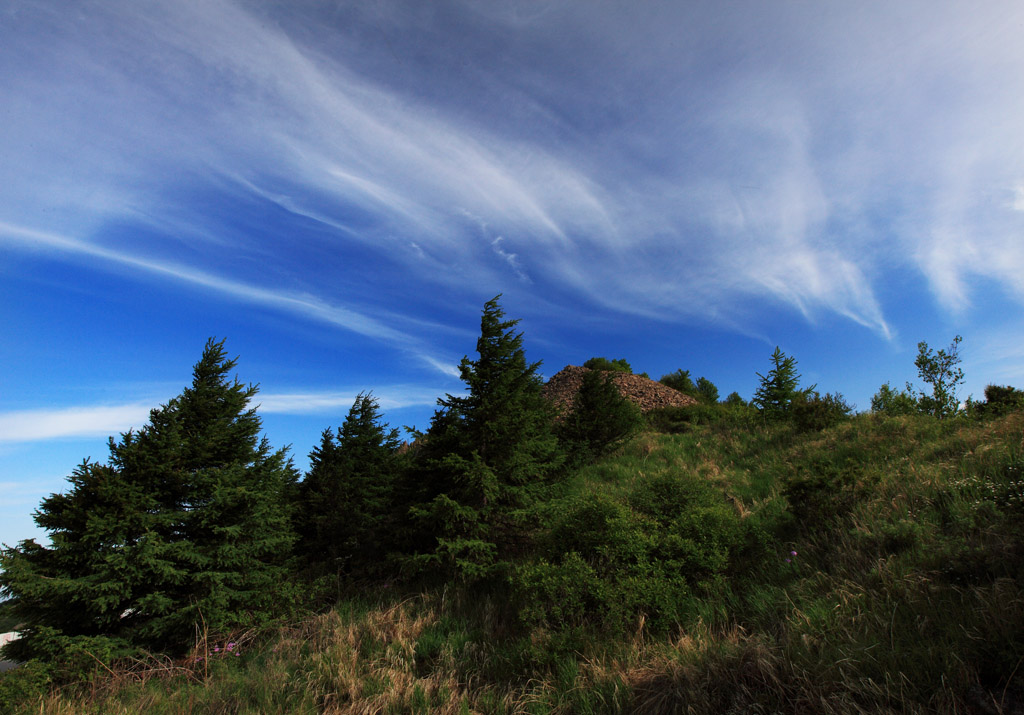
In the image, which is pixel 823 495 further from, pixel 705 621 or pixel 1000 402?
pixel 1000 402

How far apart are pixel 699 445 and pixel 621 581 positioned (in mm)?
11755

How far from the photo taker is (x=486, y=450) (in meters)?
9.55

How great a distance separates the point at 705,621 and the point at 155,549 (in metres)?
8.83

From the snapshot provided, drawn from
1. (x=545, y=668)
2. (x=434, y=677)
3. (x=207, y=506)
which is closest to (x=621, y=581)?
(x=545, y=668)

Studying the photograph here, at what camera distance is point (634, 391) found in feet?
97.6

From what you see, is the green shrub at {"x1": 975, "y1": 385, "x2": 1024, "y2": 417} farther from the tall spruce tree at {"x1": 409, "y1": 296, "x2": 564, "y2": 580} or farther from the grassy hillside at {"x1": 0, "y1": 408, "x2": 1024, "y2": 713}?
the tall spruce tree at {"x1": 409, "y1": 296, "x2": 564, "y2": 580}

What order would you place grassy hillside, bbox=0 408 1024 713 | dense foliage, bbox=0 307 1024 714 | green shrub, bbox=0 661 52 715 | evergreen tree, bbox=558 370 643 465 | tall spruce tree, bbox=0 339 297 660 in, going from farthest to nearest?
1. evergreen tree, bbox=558 370 643 465
2. tall spruce tree, bbox=0 339 297 660
3. green shrub, bbox=0 661 52 715
4. dense foliage, bbox=0 307 1024 714
5. grassy hillside, bbox=0 408 1024 713

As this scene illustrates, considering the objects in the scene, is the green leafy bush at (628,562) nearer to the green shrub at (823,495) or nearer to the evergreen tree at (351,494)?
the green shrub at (823,495)

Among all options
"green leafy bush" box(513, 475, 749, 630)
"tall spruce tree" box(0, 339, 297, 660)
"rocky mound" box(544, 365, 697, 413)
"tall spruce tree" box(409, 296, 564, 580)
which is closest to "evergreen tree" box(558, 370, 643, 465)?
"tall spruce tree" box(409, 296, 564, 580)

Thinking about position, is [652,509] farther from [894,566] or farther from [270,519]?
A: [270,519]

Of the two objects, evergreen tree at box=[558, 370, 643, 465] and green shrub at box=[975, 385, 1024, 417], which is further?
evergreen tree at box=[558, 370, 643, 465]

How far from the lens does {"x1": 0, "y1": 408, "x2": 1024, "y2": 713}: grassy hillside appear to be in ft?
11.5

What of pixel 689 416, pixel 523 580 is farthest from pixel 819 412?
pixel 523 580

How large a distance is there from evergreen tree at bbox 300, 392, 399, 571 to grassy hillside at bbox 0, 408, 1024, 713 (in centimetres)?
283
